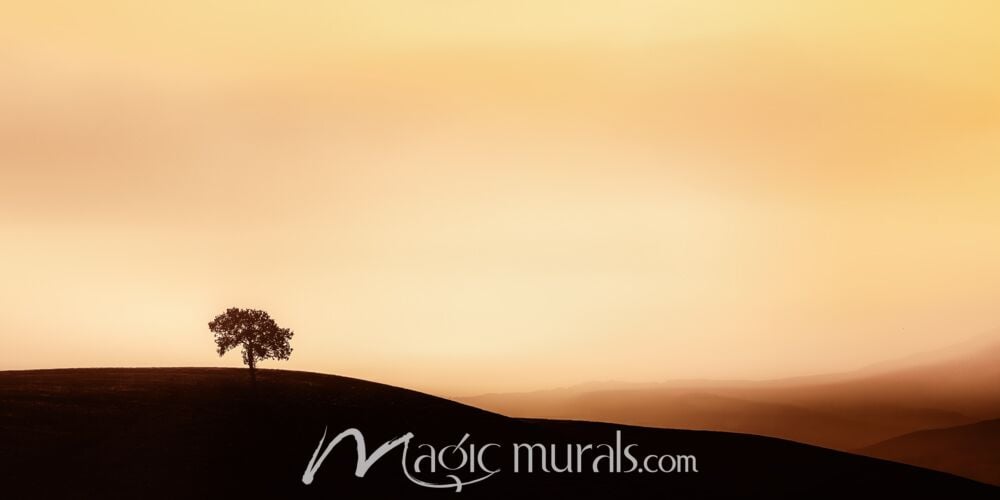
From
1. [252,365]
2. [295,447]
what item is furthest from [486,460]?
[252,365]

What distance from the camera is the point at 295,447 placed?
2219 inches

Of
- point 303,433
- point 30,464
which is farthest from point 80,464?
point 303,433

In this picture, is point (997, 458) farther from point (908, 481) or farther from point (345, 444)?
point (345, 444)

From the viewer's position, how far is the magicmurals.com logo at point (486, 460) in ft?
178

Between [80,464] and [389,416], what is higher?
[389,416]

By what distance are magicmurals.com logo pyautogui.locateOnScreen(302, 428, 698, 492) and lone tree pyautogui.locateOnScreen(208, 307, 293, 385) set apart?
10.0 m

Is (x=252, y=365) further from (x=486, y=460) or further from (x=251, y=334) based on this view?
(x=486, y=460)

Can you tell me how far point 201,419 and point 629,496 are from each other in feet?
Result: 84.1

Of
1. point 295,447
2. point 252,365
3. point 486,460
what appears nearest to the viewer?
point 295,447

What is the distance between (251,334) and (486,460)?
19587 millimetres

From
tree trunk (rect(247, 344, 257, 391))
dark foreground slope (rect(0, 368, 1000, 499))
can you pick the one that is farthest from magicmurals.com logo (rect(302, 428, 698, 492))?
tree trunk (rect(247, 344, 257, 391))

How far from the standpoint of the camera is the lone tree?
221 ft

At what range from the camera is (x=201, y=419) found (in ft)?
193

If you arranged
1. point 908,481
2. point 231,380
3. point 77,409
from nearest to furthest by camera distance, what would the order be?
point 77,409
point 908,481
point 231,380
